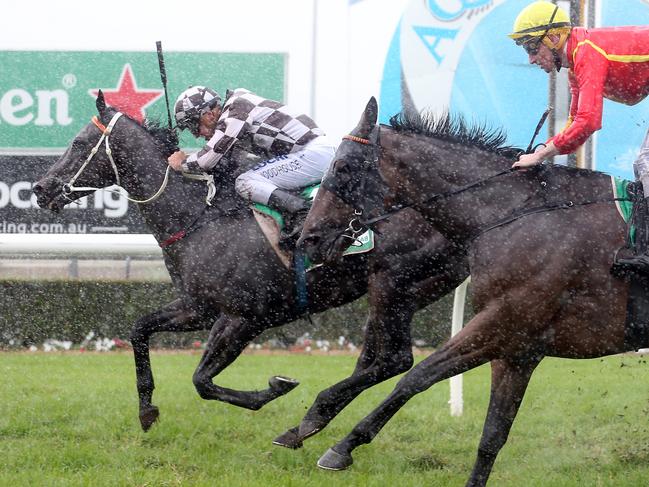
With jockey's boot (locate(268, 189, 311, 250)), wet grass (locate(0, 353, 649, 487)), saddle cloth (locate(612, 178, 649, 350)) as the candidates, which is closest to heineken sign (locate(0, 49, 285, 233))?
wet grass (locate(0, 353, 649, 487))

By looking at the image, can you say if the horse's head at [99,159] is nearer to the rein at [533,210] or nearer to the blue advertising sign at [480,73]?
the rein at [533,210]

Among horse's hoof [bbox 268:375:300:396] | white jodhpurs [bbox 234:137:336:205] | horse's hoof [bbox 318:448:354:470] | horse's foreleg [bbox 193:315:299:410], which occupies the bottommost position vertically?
horse's hoof [bbox 318:448:354:470]

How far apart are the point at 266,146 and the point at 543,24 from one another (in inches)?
69.1

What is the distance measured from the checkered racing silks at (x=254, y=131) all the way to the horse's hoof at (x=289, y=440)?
1.40 meters

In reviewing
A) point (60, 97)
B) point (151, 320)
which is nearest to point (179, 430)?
point (151, 320)

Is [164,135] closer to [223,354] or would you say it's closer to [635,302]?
[223,354]

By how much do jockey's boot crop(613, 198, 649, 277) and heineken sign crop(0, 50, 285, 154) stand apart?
21.7 ft

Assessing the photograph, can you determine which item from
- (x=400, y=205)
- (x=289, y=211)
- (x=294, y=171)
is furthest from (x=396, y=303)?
(x=400, y=205)

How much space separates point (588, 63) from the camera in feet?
12.9

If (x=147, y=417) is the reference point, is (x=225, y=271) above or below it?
above

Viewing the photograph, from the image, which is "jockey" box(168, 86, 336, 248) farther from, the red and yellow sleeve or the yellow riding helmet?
the red and yellow sleeve

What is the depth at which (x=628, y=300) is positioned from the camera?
3994 millimetres

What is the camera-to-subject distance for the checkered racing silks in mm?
5168

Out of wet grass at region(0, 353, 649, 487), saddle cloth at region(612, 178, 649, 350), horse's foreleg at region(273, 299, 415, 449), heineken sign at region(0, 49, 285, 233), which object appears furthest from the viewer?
heineken sign at region(0, 49, 285, 233)
